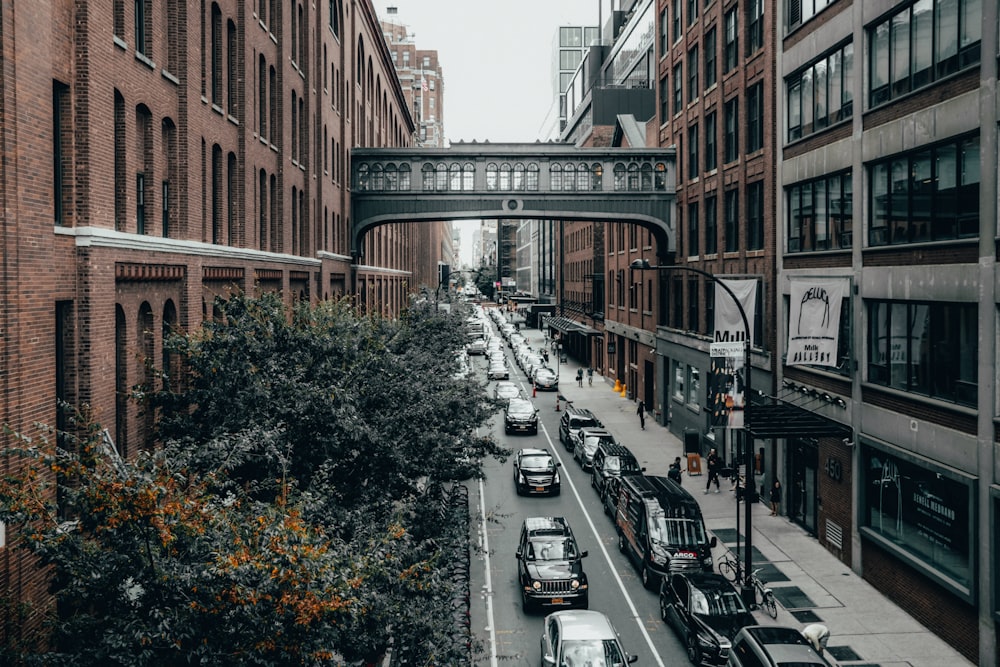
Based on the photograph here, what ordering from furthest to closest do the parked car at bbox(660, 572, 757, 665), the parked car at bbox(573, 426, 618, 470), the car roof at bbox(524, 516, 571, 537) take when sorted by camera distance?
the parked car at bbox(573, 426, 618, 470) → the car roof at bbox(524, 516, 571, 537) → the parked car at bbox(660, 572, 757, 665)

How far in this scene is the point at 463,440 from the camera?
22047mm

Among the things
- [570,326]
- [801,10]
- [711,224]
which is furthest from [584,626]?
[570,326]

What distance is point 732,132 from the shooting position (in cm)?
3566

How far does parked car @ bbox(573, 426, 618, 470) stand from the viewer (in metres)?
35.2

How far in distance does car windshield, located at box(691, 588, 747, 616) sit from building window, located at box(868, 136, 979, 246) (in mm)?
9542

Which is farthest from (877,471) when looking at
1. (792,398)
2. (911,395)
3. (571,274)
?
(571,274)

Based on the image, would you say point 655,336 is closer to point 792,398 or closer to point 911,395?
point 792,398

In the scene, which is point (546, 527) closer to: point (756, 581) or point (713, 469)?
point (756, 581)

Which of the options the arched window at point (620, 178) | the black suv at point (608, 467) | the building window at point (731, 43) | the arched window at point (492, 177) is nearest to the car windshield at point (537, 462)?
the black suv at point (608, 467)

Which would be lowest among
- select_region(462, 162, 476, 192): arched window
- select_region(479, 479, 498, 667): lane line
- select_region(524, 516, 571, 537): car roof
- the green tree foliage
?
select_region(479, 479, 498, 667): lane line

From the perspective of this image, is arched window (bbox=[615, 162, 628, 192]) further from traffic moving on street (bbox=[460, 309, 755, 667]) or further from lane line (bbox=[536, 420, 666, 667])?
traffic moving on street (bbox=[460, 309, 755, 667])

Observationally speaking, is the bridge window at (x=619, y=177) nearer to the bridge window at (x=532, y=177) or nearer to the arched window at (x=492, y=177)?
the bridge window at (x=532, y=177)

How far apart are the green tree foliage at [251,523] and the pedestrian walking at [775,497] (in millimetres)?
15956

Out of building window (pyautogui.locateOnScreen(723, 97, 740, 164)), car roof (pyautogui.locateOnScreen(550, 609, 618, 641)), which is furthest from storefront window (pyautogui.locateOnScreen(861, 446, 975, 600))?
building window (pyautogui.locateOnScreen(723, 97, 740, 164))
